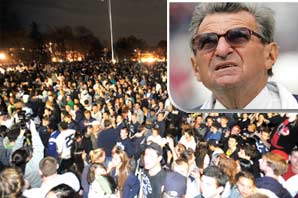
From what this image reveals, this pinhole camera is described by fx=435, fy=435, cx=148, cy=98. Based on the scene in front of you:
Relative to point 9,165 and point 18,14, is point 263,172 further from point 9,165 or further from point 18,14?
point 18,14

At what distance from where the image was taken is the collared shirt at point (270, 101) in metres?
2.80

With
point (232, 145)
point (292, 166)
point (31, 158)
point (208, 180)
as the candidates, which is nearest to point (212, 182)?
point (208, 180)

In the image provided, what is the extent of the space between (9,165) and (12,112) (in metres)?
0.37

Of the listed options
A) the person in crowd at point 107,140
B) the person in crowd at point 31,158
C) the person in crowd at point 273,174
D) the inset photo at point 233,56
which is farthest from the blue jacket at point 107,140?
the person in crowd at point 273,174

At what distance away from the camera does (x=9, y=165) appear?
3039 mm

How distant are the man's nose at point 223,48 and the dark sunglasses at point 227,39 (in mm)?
18

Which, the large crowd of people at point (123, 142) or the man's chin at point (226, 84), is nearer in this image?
the man's chin at point (226, 84)

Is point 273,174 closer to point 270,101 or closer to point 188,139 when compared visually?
point 270,101

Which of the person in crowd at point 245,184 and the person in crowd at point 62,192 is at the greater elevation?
the person in crowd at point 245,184

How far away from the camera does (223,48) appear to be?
275cm

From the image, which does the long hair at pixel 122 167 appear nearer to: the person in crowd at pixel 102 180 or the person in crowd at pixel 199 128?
the person in crowd at pixel 102 180

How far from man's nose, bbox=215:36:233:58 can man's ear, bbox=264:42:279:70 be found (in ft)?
0.75

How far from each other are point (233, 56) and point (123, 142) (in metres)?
0.94

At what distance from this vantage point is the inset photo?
2.73m
